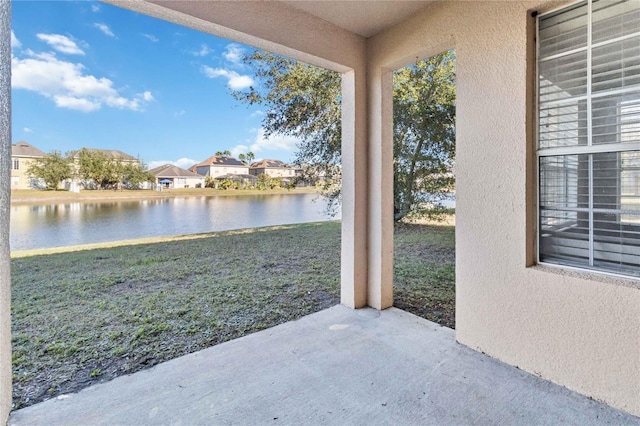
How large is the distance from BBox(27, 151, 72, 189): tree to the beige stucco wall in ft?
30.8

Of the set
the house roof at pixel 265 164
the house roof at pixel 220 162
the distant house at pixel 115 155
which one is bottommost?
the house roof at pixel 265 164

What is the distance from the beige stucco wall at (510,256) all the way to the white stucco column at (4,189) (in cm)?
276

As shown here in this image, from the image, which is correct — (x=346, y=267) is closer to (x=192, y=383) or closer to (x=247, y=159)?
(x=192, y=383)

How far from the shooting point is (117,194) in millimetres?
9859

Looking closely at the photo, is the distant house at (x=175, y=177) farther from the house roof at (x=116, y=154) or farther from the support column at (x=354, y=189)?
the support column at (x=354, y=189)

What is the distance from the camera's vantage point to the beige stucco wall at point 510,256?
5.47 ft

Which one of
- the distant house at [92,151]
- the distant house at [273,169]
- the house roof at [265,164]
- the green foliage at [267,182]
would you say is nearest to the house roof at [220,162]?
the distant house at [273,169]

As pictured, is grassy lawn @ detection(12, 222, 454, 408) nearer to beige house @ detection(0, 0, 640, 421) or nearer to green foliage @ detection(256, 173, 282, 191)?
beige house @ detection(0, 0, 640, 421)

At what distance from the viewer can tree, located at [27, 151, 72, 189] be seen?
24.4 feet

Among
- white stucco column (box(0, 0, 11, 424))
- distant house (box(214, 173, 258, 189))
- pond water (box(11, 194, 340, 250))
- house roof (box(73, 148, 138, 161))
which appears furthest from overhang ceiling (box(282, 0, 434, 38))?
house roof (box(73, 148, 138, 161))

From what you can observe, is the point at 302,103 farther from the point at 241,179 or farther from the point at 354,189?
the point at 241,179

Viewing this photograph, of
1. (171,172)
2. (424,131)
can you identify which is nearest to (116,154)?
(171,172)

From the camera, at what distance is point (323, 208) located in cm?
703

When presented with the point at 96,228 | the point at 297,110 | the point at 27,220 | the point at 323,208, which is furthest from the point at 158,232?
the point at 297,110
